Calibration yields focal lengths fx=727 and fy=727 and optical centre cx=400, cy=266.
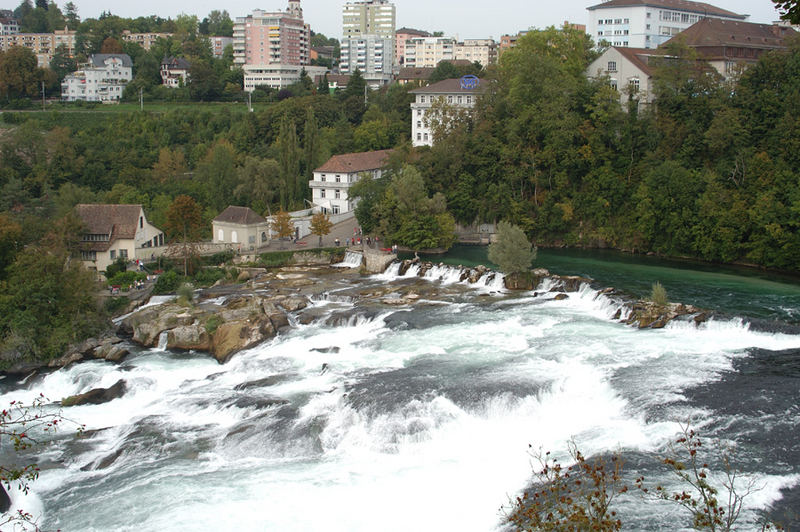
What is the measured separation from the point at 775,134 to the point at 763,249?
24.1 feet

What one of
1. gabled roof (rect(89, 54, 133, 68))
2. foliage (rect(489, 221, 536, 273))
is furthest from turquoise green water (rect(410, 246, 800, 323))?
gabled roof (rect(89, 54, 133, 68))

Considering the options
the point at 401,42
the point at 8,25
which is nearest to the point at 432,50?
the point at 401,42

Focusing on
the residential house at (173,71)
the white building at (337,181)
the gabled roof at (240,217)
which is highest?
the residential house at (173,71)

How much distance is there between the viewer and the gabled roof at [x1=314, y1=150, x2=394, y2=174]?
182 feet

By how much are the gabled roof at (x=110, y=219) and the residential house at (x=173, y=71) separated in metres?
61.5

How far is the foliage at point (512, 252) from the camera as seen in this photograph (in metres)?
37.2

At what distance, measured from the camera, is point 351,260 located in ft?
149

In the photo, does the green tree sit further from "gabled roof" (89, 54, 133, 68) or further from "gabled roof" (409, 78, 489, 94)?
"gabled roof" (89, 54, 133, 68)

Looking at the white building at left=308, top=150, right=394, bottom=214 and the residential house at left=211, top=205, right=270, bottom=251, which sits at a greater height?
the white building at left=308, top=150, right=394, bottom=214

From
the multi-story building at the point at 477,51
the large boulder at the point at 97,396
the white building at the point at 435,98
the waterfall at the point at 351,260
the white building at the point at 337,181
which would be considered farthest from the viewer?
the multi-story building at the point at 477,51

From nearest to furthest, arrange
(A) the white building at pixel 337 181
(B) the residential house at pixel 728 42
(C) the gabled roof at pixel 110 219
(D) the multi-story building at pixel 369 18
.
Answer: (C) the gabled roof at pixel 110 219
(B) the residential house at pixel 728 42
(A) the white building at pixel 337 181
(D) the multi-story building at pixel 369 18

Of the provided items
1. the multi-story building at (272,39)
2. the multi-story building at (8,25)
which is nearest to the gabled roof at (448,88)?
the multi-story building at (272,39)

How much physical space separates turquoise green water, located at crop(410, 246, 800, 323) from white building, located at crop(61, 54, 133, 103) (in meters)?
65.6

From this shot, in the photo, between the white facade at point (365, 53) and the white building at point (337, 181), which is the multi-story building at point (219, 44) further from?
the white building at point (337, 181)
